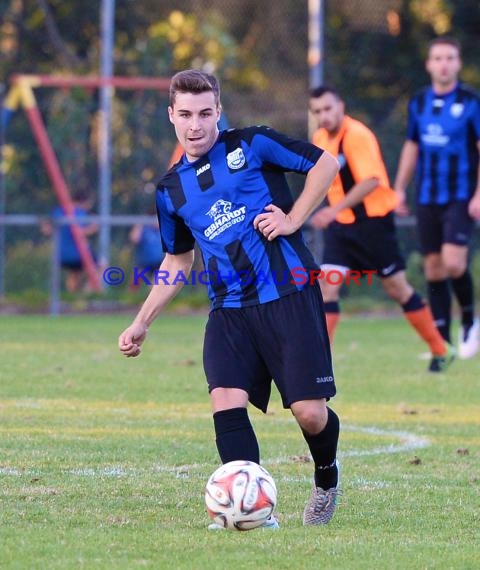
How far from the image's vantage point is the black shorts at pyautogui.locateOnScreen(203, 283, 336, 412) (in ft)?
15.3

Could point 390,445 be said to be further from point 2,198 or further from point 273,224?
point 2,198

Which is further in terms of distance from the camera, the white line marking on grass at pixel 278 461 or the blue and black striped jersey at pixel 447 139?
the blue and black striped jersey at pixel 447 139

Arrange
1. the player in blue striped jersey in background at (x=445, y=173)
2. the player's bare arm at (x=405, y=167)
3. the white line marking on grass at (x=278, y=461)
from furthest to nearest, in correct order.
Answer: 1. the player's bare arm at (x=405, y=167)
2. the player in blue striped jersey in background at (x=445, y=173)
3. the white line marking on grass at (x=278, y=461)

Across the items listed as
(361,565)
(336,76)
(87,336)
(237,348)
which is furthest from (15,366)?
(336,76)

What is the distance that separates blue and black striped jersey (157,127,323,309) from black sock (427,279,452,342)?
556cm

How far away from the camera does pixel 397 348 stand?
11609 mm

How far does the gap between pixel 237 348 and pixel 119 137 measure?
12.2m

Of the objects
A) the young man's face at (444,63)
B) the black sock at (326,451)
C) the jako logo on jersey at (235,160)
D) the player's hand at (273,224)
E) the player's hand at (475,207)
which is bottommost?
the black sock at (326,451)

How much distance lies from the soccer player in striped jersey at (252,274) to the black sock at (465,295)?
18.2ft

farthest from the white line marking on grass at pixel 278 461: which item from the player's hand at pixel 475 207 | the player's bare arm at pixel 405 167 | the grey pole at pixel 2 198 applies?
the grey pole at pixel 2 198

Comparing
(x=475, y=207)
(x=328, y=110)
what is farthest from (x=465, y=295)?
(x=328, y=110)

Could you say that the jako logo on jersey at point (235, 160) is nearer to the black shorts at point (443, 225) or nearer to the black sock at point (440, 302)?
the black shorts at point (443, 225)

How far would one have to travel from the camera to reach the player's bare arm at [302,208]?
473 cm

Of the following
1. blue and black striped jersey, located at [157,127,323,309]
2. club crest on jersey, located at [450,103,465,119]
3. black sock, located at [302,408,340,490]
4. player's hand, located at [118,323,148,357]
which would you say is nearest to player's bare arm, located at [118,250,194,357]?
player's hand, located at [118,323,148,357]
